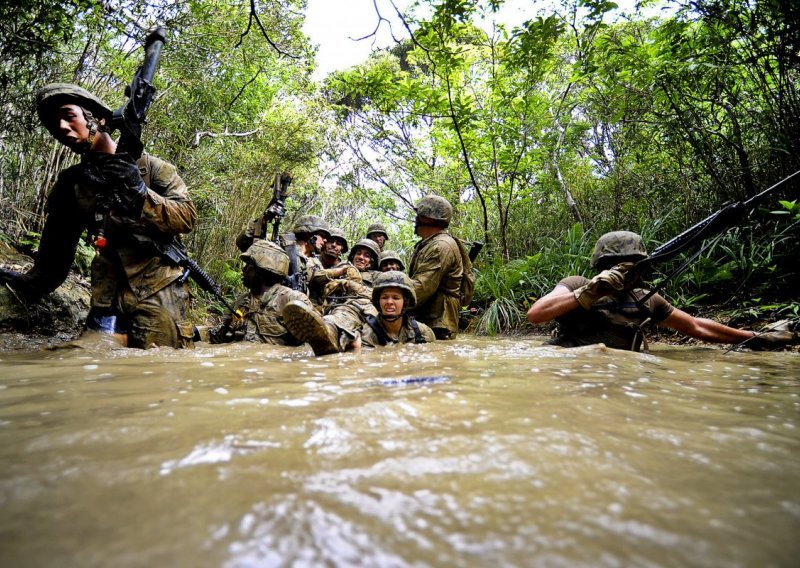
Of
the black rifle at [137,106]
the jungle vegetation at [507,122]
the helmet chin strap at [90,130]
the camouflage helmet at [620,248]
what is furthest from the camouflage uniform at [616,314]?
the helmet chin strap at [90,130]

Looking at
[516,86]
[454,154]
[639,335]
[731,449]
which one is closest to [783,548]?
[731,449]

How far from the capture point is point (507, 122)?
701cm

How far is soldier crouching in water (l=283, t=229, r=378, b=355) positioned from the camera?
3.04 m

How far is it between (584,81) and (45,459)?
328 inches

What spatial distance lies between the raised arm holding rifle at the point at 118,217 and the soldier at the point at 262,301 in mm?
1187

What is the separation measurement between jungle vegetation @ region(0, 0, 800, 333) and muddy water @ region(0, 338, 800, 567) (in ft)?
7.62

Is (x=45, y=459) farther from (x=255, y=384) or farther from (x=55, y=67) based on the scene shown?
(x=55, y=67)

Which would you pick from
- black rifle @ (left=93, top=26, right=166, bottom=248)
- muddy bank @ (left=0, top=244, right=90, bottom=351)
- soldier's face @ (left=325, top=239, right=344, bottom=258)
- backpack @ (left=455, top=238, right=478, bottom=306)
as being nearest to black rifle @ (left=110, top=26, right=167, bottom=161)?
black rifle @ (left=93, top=26, right=166, bottom=248)

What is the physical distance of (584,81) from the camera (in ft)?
23.1

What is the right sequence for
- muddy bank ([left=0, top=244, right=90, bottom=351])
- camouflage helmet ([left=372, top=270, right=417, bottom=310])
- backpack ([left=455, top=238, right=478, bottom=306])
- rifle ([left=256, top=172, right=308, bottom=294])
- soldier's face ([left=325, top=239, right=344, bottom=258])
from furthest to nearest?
1. soldier's face ([left=325, top=239, right=344, bottom=258])
2. rifle ([left=256, top=172, right=308, bottom=294])
3. backpack ([left=455, top=238, right=478, bottom=306])
4. camouflage helmet ([left=372, top=270, right=417, bottom=310])
5. muddy bank ([left=0, top=244, right=90, bottom=351])

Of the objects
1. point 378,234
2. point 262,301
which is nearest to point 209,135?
point 378,234

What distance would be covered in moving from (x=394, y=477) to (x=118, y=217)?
3147 mm

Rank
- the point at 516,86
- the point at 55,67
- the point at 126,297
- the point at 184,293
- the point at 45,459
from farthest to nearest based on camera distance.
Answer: the point at 516,86, the point at 55,67, the point at 184,293, the point at 126,297, the point at 45,459

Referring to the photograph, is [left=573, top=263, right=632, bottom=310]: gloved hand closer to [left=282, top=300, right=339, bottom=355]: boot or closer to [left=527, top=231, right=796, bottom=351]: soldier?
[left=527, top=231, right=796, bottom=351]: soldier
